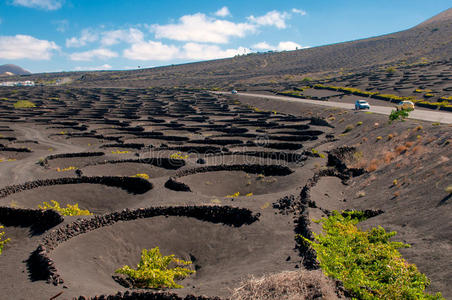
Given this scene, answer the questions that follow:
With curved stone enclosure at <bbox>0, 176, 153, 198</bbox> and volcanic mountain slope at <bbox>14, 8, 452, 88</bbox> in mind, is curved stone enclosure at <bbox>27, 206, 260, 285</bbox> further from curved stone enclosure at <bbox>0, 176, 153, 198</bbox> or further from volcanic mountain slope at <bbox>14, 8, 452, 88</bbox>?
volcanic mountain slope at <bbox>14, 8, 452, 88</bbox>

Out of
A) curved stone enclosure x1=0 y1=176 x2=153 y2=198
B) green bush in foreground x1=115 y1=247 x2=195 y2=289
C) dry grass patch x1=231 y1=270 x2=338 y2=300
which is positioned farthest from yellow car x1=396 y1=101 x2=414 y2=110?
dry grass patch x1=231 y1=270 x2=338 y2=300

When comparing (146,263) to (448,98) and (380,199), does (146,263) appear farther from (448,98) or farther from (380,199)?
(448,98)

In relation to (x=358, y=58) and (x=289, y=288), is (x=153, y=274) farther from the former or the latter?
(x=358, y=58)

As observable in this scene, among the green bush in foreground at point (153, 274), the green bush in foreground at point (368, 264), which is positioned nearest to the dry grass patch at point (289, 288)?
the green bush in foreground at point (368, 264)

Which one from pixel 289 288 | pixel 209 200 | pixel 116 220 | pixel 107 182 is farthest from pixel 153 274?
pixel 107 182

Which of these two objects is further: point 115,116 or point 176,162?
point 115,116

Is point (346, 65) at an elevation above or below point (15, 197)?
above

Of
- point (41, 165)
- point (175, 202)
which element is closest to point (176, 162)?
point (175, 202)
